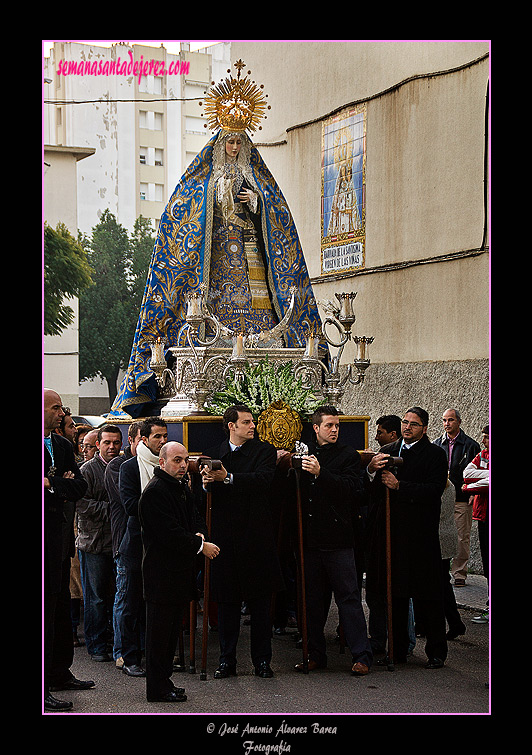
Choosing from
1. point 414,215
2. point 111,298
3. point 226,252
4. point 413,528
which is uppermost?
point 111,298

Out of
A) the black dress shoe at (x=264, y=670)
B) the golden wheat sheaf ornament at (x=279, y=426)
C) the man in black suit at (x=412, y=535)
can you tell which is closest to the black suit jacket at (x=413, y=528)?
the man in black suit at (x=412, y=535)

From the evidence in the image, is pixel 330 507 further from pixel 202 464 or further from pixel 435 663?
pixel 435 663

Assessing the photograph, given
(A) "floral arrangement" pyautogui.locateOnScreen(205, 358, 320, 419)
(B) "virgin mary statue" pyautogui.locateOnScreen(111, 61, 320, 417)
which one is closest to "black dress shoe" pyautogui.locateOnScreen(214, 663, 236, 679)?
(A) "floral arrangement" pyautogui.locateOnScreen(205, 358, 320, 419)

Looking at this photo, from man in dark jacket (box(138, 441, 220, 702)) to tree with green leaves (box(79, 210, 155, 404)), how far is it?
28.4m

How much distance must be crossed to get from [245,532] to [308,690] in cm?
111

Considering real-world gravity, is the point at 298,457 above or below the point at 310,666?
above

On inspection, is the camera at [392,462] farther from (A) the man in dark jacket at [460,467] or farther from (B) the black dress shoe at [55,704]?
(A) the man in dark jacket at [460,467]

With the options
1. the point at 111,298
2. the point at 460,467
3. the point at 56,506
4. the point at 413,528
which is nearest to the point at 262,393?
the point at 413,528

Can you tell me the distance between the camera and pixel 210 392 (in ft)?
29.1

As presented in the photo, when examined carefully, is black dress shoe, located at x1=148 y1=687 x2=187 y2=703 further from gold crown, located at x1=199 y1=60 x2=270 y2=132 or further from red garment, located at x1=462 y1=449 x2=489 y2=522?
gold crown, located at x1=199 y1=60 x2=270 y2=132

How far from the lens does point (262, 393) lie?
8789 millimetres

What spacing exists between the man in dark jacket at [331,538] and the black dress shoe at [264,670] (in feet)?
0.92

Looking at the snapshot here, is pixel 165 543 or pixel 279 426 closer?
pixel 165 543

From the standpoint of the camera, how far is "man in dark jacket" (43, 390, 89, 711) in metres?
6.20
